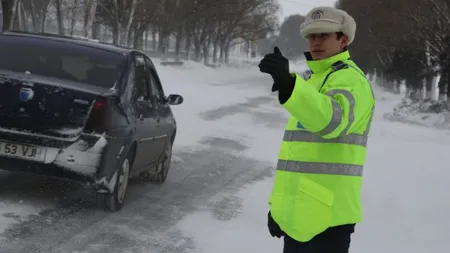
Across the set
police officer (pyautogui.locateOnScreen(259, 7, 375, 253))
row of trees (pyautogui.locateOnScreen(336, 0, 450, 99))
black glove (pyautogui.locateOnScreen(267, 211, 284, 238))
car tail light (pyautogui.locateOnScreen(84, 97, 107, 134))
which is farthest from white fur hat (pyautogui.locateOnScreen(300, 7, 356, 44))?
row of trees (pyautogui.locateOnScreen(336, 0, 450, 99))

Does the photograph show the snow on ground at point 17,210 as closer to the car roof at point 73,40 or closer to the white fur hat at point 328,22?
the car roof at point 73,40

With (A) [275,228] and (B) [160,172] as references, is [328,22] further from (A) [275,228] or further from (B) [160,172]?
(B) [160,172]

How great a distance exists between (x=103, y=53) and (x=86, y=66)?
35cm

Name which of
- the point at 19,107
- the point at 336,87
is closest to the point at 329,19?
the point at 336,87

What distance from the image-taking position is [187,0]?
54750 mm

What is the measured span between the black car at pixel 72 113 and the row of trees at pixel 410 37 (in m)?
26.7

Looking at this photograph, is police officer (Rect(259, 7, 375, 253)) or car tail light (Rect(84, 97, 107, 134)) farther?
car tail light (Rect(84, 97, 107, 134))

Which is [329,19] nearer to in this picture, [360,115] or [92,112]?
[360,115]

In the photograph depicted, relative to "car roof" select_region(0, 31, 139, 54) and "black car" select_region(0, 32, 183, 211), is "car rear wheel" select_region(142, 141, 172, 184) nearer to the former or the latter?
"black car" select_region(0, 32, 183, 211)

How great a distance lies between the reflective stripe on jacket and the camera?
2654mm

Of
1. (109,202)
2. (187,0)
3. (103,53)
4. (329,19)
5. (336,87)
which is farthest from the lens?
(187,0)

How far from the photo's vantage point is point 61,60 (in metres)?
6.22

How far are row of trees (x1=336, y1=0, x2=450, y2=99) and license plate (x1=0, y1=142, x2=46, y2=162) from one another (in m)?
27.7

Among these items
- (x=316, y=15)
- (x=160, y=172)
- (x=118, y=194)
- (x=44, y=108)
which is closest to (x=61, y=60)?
(x=44, y=108)
